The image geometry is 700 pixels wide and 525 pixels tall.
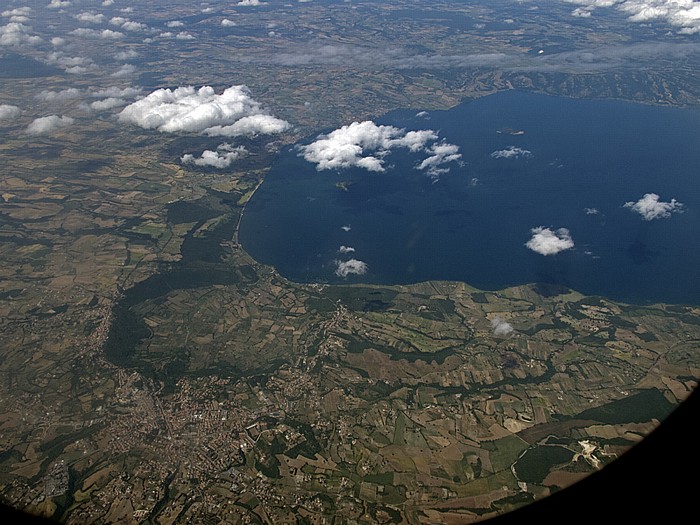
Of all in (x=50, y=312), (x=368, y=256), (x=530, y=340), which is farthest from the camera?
(x=368, y=256)

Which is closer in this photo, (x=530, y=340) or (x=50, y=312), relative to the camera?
(x=530, y=340)

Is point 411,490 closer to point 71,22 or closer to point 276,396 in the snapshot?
point 276,396

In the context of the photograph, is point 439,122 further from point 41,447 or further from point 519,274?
point 41,447

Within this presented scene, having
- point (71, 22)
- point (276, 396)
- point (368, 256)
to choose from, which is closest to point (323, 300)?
point (368, 256)

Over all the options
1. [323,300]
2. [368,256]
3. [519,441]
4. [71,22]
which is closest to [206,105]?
[368,256]

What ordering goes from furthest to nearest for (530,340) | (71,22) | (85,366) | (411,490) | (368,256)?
(71,22) < (368,256) < (530,340) < (85,366) < (411,490)

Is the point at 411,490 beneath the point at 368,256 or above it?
above
